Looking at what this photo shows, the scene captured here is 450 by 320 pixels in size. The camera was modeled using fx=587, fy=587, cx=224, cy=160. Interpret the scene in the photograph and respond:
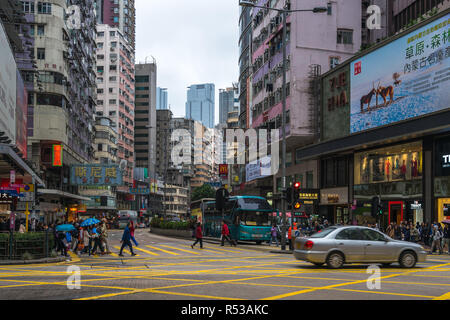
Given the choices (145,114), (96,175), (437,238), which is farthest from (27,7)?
(145,114)

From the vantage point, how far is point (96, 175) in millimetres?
61969

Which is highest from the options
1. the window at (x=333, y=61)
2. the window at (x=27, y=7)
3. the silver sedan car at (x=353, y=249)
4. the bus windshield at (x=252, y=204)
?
the window at (x=27, y=7)

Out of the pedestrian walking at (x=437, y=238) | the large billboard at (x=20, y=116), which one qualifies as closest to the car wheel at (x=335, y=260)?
the pedestrian walking at (x=437, y=238)

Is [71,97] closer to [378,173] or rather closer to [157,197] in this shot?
[378,173]

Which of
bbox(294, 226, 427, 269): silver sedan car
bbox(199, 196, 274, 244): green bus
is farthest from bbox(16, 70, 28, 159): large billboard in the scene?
bbox(294, 226, 427, 269): silver sedan car

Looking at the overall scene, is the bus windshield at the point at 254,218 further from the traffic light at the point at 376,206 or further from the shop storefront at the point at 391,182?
the traffic light at the point at 376,206

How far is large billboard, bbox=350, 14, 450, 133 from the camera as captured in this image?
3494 cm

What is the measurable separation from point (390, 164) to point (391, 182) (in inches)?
52.3

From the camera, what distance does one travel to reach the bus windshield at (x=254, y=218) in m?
37.1

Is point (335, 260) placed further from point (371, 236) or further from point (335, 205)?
point (335, 205)

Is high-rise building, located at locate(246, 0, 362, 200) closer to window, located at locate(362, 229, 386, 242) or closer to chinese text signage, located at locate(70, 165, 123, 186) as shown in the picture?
chinese text signage, located at locate(70, 165, 123, 186)

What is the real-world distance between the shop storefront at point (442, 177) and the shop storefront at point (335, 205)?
12428mm

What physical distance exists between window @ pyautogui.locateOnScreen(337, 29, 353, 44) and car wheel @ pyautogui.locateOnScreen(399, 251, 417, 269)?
1541 inches
